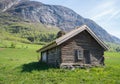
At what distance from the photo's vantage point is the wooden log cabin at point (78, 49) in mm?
34406

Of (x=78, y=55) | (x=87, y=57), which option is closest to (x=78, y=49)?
(x=78, y=55)

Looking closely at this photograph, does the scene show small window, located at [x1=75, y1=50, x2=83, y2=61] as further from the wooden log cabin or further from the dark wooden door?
the dark wooden door

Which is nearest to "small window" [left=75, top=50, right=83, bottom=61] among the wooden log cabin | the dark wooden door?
the wooden log cabin

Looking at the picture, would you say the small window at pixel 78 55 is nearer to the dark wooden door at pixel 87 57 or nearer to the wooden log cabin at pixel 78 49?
the wooden log cabin at pixel 78 49

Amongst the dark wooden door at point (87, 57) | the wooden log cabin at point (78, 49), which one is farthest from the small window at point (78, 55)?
the dark wooden door at point (87, 57)

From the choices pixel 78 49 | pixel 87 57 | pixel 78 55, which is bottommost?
pixel 87 57

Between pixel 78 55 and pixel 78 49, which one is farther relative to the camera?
pixel 78 49

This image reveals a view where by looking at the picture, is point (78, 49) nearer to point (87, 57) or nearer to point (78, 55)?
point (78, 55)

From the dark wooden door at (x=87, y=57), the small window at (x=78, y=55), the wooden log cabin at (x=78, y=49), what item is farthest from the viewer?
the dark wooden door at (x=87, y=57)

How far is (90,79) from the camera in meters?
25.3

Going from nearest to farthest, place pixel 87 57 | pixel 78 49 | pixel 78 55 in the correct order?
pixel 78 55, pixel 78 49, pixel 87 57

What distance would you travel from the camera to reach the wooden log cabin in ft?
113

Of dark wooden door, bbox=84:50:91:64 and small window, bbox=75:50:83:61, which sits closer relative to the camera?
→ small window, bbox=75:50:83:61

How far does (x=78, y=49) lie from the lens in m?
35.6
